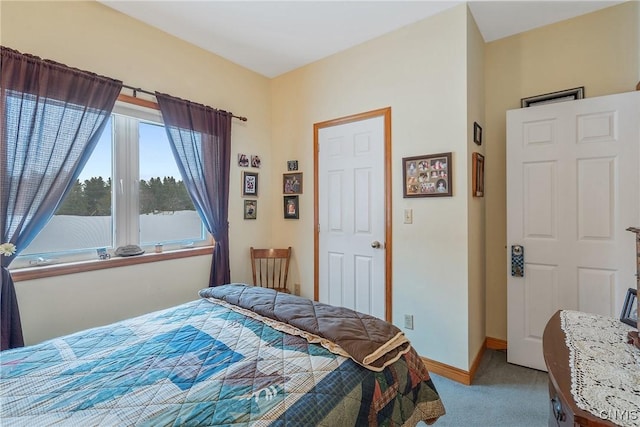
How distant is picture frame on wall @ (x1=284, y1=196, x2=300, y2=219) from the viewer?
126 inches

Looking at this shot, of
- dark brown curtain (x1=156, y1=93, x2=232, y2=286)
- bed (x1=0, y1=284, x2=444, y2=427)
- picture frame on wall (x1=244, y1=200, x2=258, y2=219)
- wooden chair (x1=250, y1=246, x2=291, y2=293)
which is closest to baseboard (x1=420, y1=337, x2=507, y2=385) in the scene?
bed (x1=0, y1=284, x2=444, y2=427)

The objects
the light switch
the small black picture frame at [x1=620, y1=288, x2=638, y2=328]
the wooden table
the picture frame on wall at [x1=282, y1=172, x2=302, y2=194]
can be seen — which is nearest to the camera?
the wooden table

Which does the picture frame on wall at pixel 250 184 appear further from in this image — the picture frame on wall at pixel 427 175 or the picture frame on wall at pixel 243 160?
the picture frame on wall at pixel 427 175

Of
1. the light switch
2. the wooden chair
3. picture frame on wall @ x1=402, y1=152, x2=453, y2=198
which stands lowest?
the wooden chair

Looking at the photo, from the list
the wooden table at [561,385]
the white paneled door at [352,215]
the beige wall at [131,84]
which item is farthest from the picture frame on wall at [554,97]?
the beige wall at [131,84]

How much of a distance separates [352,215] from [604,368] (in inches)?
80.0

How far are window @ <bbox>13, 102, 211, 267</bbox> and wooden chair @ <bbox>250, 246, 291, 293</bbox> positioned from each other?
0.67 m

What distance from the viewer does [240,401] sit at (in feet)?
2.89

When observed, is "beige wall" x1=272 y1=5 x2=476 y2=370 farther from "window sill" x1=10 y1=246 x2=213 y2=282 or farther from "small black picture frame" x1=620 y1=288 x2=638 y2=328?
"window sill" x1=10 y1=246 x2=213 y2=282

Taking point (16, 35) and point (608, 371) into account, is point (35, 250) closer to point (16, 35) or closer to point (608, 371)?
point (16, 35)

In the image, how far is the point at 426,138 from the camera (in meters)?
2.35

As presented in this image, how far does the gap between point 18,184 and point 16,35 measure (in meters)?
0.90

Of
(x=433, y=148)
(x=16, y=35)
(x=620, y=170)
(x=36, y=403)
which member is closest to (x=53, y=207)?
(x=16, y=35)

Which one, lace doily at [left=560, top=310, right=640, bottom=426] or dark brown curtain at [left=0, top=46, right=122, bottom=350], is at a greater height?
dark brown curtain at [left=0, top=46, right=122, bottom=350]
